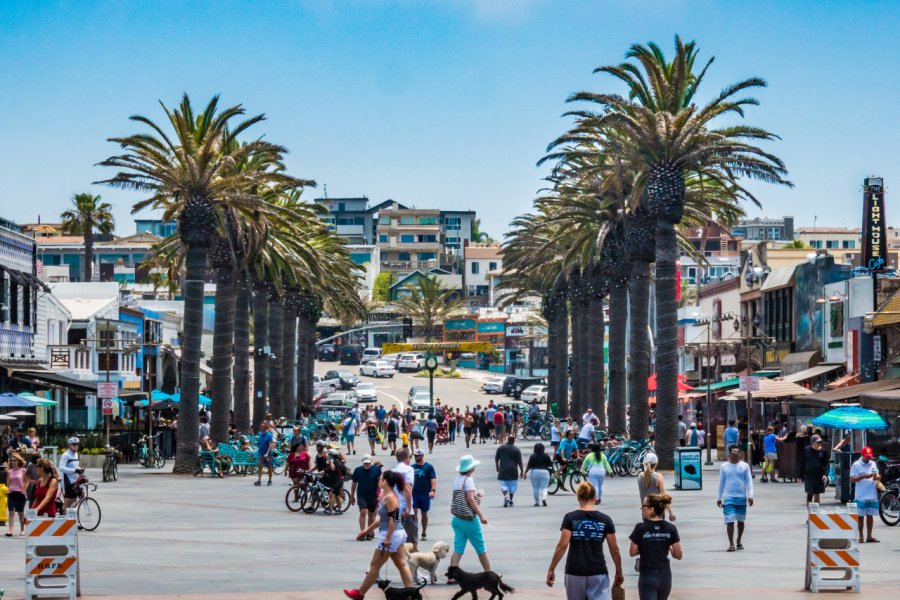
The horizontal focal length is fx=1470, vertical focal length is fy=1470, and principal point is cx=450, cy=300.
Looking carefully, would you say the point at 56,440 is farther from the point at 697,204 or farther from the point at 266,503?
the point at 697,204

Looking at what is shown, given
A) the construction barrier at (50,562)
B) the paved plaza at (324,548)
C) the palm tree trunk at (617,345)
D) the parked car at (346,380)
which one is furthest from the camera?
the parked car at (346,380)

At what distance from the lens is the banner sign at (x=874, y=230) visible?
1933 inches

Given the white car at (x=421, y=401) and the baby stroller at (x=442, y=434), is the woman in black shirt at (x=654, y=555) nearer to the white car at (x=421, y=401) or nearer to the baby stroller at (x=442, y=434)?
the baby stroller at (x=442, y=434)

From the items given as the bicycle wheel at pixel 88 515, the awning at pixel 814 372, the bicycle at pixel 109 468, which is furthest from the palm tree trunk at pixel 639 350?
the bicycle wheel at pixel 88 515

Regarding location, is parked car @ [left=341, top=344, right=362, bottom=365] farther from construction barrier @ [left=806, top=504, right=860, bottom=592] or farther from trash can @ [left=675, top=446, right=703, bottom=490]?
construction barrier @ [left=806, top=504, right=860, bottom=592]

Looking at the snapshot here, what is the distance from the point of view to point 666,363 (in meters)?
42.7

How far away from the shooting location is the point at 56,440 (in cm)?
4591

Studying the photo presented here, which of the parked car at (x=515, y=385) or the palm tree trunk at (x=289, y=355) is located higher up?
the palm tree trunk at (x=289, y=355)

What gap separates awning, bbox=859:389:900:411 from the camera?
1316 inches

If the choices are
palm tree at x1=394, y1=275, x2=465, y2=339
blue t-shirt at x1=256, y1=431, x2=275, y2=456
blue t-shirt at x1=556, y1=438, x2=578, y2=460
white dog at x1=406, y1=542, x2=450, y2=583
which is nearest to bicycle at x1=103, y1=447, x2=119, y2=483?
blue t-shirt at x1=256, y1=431, x2=275, y2=456

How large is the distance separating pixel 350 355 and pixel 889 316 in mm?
97343

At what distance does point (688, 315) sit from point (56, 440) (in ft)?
154

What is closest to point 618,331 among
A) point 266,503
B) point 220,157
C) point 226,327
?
point 226,327

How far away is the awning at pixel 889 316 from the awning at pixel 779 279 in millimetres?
14613
